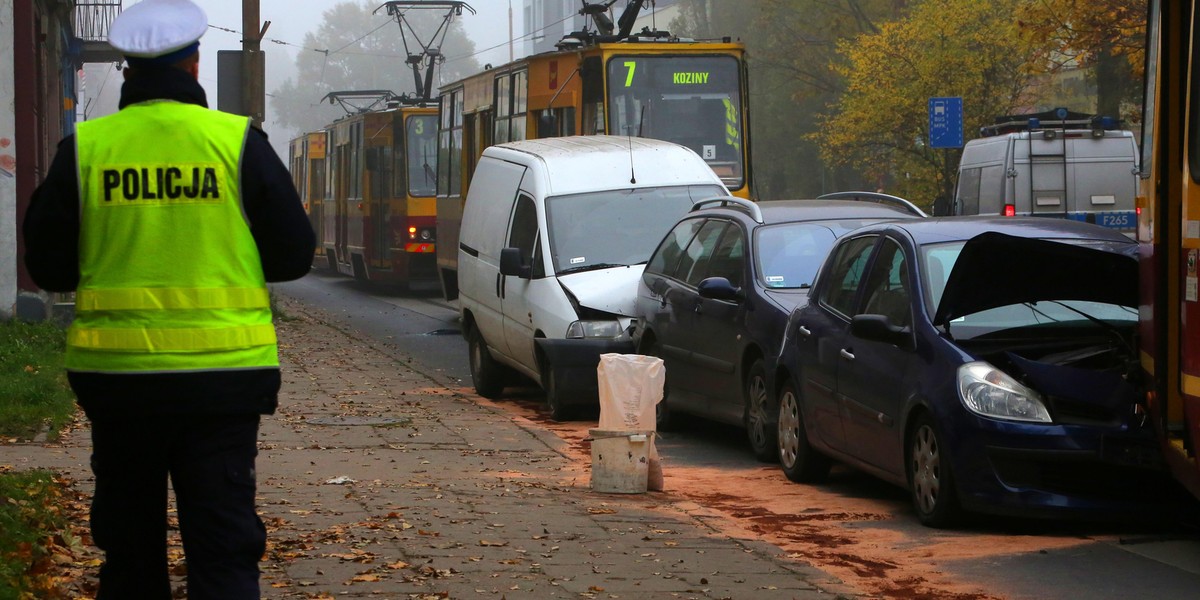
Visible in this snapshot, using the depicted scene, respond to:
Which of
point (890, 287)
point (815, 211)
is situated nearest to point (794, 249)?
point (815, 211)

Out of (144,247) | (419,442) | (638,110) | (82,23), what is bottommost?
(419,442)

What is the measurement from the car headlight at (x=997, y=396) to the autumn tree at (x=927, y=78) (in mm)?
34714

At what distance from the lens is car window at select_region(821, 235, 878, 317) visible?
9195mm

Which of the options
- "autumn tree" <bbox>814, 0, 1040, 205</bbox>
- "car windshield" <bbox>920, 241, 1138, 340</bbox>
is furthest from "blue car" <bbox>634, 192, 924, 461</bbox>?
"autumn tree" <bbox>814, 0, 1040, 205</bbox>

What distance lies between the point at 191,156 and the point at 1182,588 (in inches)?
163

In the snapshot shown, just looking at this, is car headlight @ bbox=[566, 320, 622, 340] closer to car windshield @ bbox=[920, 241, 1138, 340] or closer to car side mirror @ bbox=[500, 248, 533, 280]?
car side mirror @ bbox=[500, 248, 533, 280]

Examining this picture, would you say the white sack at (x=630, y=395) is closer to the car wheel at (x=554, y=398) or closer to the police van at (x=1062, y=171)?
the car wheel at (x=554, y=398)

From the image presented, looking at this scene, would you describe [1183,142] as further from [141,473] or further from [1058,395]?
[141,473]

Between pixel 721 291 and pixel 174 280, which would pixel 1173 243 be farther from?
pixel 174 280

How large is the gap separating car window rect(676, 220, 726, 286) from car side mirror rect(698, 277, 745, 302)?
29.3 inches

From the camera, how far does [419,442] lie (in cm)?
1097

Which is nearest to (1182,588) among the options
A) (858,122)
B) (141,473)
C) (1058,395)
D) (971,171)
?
(1058,395)

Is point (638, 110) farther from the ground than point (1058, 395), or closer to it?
farther from the ground

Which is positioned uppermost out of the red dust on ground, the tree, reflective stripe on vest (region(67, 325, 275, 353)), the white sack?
the tree
